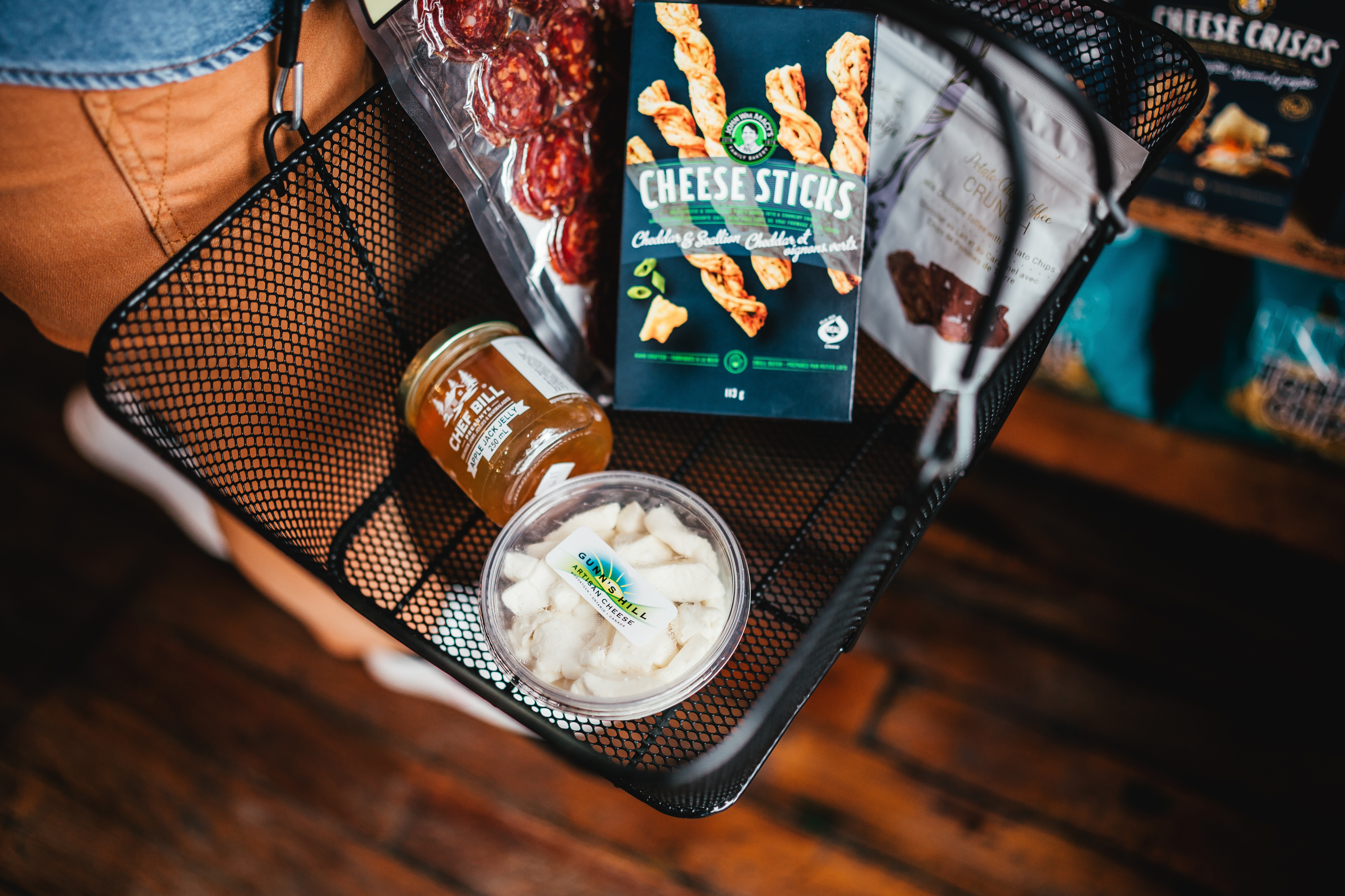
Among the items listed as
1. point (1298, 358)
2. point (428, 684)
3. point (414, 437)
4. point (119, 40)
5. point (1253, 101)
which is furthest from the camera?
point (428, 684)

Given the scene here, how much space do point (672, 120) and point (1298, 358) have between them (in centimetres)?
88

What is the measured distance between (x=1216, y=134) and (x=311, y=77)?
83 cm

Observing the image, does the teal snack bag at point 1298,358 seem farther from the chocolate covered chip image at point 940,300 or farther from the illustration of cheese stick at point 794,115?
the illustration of cheese stick at point 794,115

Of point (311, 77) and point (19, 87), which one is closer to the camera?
point (19, 87)

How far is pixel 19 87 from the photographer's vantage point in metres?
0.45

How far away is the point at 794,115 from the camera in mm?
569

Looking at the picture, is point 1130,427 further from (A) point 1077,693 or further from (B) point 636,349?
(B) point 636,349

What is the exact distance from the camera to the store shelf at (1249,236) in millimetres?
861

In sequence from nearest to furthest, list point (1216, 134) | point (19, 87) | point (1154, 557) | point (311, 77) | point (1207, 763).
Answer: point (19, 87)
point (311, 77)
point (1216, 134)
point (1207, 763)
point (1154, 557)

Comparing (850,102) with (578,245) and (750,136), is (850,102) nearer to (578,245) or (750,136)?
(750,136)

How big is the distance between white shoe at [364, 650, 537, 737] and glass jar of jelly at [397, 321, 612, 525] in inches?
21.6

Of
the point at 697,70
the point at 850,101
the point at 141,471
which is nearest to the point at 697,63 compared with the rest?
the point at 697,70

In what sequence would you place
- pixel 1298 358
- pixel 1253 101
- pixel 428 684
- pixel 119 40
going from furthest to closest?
pixel 428 684, pixel 1298 358, pixel 1253 101, pixel 119 40

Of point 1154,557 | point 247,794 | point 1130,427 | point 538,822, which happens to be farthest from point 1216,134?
point 247,794
